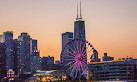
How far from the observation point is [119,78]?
15600 centimetres

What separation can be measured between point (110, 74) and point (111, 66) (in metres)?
4.40

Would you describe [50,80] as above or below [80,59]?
below

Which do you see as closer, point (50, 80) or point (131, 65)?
point (131, 65)

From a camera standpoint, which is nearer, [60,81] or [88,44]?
[88,44]

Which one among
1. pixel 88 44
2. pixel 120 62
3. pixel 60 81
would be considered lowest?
pixel 60 81

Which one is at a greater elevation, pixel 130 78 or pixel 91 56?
pixel 91 56

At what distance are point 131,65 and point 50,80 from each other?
6078 centimetres

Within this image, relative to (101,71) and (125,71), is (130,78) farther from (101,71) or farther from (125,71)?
(101,71)

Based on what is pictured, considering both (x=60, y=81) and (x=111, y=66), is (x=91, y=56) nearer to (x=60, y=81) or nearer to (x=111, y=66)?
(x=111, y=66)

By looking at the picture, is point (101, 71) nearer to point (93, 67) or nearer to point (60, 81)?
point (93, 67)

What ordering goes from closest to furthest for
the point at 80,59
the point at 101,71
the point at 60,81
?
the point at 80,59
the point at 101,71
the point at 60,81

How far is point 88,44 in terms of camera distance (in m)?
160

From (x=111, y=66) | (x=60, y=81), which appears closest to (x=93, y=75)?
(x=111, y=66)

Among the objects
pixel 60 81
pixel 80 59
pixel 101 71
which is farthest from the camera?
pixel 60 81
